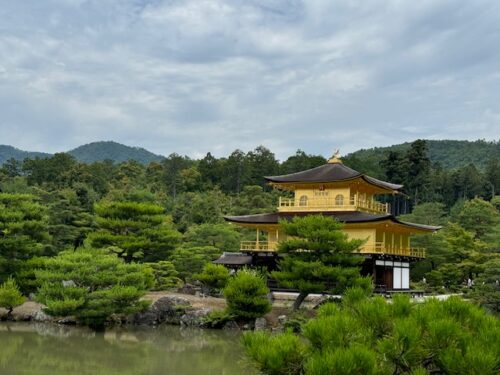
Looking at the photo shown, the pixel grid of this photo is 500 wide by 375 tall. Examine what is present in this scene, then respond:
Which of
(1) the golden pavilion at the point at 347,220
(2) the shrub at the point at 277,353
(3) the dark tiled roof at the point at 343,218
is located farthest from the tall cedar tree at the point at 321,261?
(2) the shrub at the point at 277,353

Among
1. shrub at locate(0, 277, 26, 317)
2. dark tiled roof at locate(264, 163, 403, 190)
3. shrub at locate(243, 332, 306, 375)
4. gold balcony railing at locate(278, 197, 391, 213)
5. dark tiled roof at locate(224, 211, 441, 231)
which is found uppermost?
Answer: dark tiled roof at locate(264, 163, 403, 190)

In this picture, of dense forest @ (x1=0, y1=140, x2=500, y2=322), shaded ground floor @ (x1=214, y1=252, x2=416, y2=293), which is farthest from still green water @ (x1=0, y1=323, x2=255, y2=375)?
shaded ground floor @ (x1=214, y1=252, x2=416, y2=293)

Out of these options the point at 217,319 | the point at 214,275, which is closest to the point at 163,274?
the point at 214,275

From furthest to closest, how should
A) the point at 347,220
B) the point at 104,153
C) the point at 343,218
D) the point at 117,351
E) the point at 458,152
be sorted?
the point at 104,153 < the point at 458,152 < the point at 343,218 < the point at 347,220 < the point at 117,351

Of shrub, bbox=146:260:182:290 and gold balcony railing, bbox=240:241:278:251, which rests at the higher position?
gold balcony railing, bbox=240:241:278:251

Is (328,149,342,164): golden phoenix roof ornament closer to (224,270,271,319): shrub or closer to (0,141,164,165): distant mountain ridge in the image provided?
(224,270,271,319): shrub

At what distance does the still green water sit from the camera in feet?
40.4

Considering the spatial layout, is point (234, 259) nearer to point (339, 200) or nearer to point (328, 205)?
point (328, 205)

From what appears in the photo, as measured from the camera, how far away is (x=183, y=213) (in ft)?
146

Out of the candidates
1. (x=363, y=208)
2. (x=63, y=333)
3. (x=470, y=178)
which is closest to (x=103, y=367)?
(x=63, y=333)

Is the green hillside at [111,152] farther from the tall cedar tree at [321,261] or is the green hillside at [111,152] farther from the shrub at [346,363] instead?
the shrub at [346,363]

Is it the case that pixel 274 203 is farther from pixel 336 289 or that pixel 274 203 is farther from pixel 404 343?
pixel 404 343

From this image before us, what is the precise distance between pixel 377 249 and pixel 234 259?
6.55 metres

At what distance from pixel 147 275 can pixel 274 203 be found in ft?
88.0
